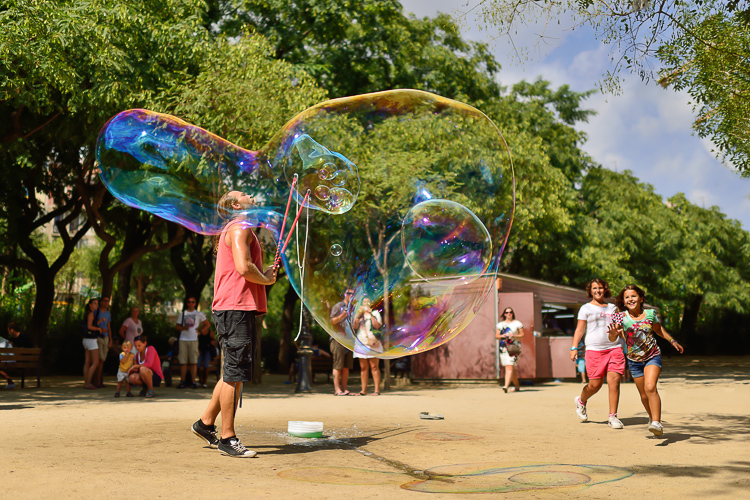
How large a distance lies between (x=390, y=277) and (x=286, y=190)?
1.35 m

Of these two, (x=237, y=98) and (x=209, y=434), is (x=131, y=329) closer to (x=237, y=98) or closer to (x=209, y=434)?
(x=237, y=98)

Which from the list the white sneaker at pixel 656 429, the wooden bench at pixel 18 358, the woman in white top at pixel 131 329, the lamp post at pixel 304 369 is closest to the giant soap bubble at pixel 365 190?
the white sneaker at pixel 656 429

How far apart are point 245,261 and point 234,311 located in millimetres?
469

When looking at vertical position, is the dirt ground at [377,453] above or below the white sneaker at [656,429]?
below

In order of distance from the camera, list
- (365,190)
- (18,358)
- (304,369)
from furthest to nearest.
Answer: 1. (304,369)
2. (18,358)
3. (365,190)

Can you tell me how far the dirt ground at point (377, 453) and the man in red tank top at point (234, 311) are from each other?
0.88ft

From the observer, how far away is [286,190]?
6742 mm

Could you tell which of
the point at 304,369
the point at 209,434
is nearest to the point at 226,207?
the point at 209,434

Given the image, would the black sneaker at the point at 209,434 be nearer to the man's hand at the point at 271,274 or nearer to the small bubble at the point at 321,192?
the man's hand at the point at 271,274

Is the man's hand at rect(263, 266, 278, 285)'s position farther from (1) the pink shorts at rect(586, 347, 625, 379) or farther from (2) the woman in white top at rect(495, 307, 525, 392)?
(2) the woman in white top at rect(495, 307, 525, 392)

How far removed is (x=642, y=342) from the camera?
7.84 metres

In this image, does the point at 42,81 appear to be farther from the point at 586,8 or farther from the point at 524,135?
the point at 524,135

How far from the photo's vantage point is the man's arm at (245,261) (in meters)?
5.92

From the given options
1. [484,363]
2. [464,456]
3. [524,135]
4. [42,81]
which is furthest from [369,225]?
[524,135]
